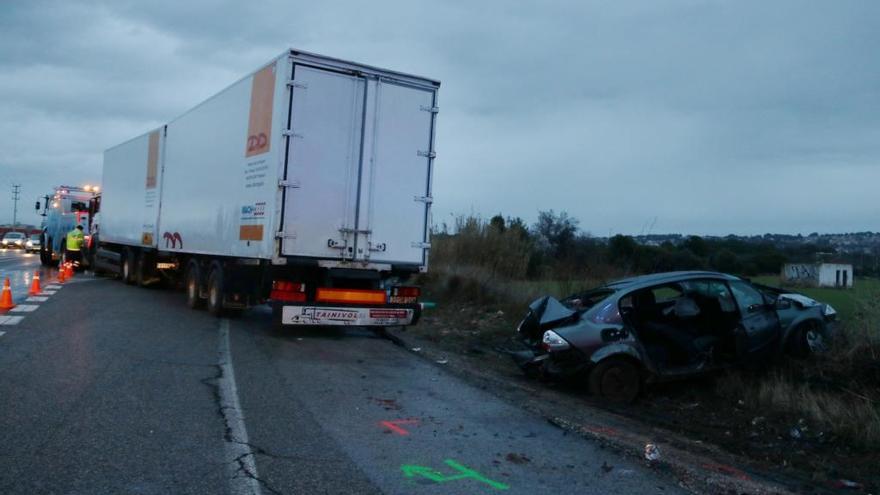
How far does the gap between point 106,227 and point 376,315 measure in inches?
587

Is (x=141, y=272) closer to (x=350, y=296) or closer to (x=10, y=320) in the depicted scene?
(x=10, y=320)

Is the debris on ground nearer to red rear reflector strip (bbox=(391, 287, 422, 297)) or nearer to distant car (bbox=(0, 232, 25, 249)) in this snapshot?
red rear reflector strip (bbox=(391, 287, 422, 297))

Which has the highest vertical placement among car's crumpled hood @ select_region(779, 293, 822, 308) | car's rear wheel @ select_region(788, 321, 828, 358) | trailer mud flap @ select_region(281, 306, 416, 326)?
car's crumpled hood @ select_region(779, 293, 822, 308)

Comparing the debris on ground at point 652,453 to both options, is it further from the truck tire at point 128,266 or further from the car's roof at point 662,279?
the truck tire at point 128,266

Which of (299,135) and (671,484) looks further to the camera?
(299,135)

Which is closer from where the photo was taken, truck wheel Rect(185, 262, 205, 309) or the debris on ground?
the debris on ground

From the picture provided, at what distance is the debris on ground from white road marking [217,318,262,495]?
3.03m

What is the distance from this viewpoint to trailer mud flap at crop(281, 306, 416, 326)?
11.9 meters

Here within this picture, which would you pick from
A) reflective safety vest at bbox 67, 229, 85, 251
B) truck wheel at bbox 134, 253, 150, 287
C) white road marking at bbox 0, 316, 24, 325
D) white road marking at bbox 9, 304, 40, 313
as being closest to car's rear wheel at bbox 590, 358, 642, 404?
white road marking at bbox 0, 316, 24, 325

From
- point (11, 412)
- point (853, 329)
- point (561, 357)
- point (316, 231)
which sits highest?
point (316, 231)

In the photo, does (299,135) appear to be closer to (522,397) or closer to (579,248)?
(522,397)

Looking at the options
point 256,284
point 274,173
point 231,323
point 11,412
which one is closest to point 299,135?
point 274,173

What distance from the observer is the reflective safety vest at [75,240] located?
28.0 meters

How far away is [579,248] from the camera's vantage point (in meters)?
17.6
